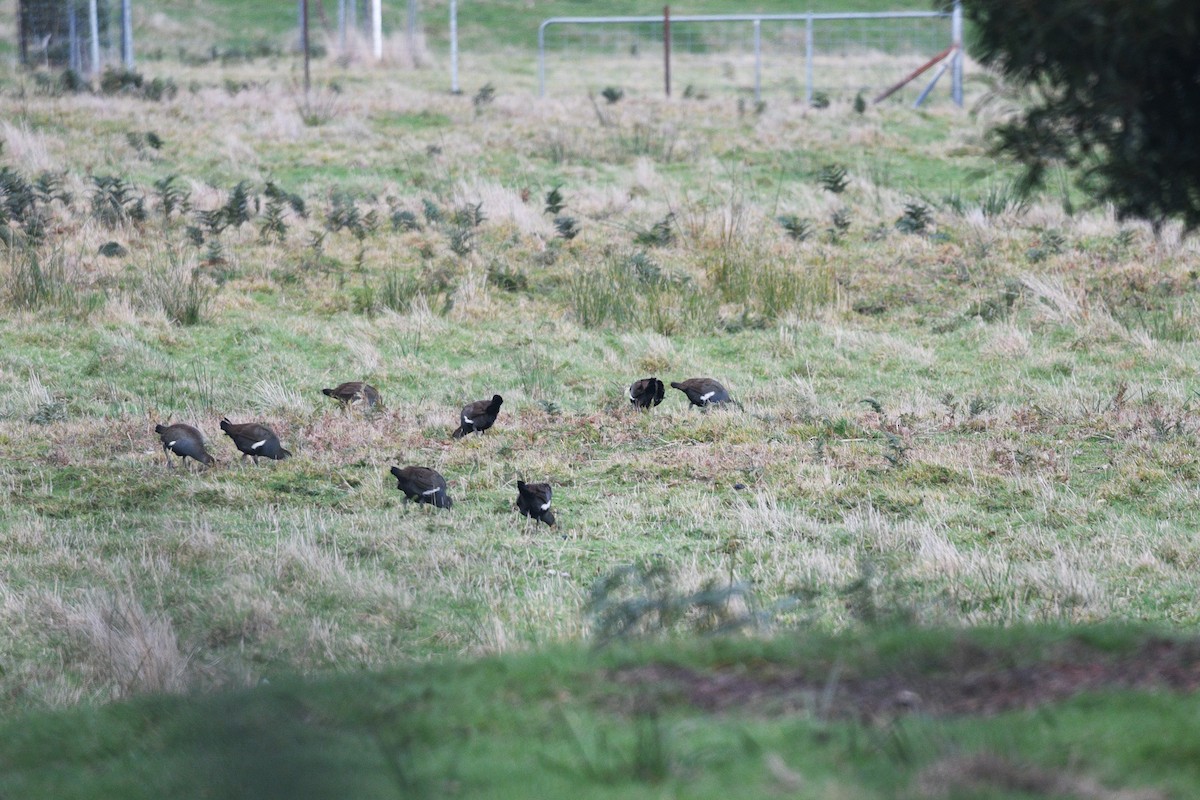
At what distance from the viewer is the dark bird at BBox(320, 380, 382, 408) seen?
36.3 feet

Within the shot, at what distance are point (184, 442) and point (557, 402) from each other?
3.51 meters

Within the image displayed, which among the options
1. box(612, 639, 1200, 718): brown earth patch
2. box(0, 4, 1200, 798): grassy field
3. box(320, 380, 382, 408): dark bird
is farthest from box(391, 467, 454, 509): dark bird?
box(612, 639, 1200, 718): brown earth patch

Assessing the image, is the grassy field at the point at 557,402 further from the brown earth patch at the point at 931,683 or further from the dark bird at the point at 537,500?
the brown earth patch at the point at 931,683

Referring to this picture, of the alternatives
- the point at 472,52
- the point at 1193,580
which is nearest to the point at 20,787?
the point at 1193,580

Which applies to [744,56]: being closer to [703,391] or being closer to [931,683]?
[703,391]

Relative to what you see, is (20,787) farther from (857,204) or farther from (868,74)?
(868,74)

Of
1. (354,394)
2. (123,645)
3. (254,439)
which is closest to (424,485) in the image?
(254,439)

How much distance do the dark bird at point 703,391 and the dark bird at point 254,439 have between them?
346 centimetres

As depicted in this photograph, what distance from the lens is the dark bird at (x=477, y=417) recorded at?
1027 cm

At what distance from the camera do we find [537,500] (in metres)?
8.27

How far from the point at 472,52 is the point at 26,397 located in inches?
1550

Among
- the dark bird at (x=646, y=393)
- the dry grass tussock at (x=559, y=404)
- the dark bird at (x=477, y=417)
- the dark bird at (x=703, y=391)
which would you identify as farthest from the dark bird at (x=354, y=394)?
the dark bird at (x=703, y=391)

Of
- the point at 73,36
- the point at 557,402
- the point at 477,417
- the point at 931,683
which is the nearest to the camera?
the point at 931,683

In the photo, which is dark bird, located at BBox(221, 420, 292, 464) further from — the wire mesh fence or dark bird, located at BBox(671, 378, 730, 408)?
the wire mesh fence
